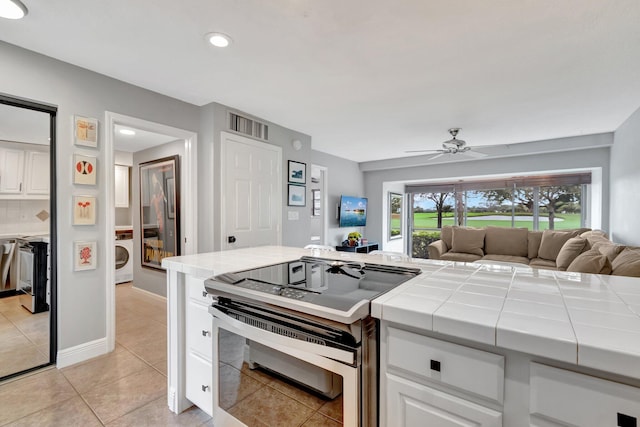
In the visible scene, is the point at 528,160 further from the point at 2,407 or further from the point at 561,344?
the point at 2,407

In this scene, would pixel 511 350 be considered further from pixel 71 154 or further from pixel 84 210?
pixel 71 154

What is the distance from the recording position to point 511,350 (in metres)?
0.75

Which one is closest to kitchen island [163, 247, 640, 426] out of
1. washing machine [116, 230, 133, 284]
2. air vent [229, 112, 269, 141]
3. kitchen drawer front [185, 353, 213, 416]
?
kitchen drawer front [185, 353, 213, 416]

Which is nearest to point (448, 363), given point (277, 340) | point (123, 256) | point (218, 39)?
point (277, 340)

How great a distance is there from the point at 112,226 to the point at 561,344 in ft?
9.88

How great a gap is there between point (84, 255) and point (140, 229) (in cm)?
210

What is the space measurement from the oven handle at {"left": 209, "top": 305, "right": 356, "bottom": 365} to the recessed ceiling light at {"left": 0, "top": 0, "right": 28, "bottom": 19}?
2.02 m

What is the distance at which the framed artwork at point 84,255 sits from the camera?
2.30 metres

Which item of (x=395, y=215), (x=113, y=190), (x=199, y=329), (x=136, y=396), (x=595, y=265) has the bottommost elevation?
(x=136, y=396)

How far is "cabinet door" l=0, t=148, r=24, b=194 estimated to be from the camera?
199cm

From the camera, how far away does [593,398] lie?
653 millimetres

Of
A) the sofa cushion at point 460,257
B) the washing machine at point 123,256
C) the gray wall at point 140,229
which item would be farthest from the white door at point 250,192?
the sofa cushion at point 460,257

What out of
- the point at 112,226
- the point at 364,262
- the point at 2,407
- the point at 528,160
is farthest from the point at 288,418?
the point at 528,160

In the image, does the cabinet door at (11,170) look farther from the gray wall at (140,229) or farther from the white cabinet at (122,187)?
the white cabinet at (122,187)
